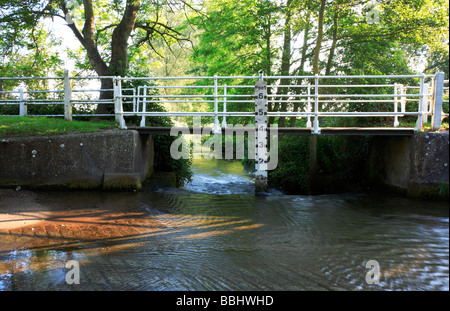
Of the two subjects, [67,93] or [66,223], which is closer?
[66,223]

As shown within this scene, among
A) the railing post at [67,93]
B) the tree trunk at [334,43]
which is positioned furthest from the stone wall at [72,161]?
the tree trunk at [334,43]

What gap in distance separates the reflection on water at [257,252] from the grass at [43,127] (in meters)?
2.20

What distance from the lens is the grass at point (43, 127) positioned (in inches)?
349

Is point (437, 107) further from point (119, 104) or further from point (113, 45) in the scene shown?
point (113, 45)

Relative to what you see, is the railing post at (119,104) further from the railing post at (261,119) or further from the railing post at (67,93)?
the railing post at (261,119)

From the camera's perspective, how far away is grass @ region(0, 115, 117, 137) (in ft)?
29.1

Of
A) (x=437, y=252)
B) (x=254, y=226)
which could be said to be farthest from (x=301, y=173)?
(x=437, y=252)

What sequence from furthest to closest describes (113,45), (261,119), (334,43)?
(113,45) < (334,43) < (261,119)

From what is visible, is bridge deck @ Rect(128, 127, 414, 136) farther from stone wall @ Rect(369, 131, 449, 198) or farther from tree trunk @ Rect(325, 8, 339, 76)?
tree trunk @ Rect(325, 8, 339, 76)

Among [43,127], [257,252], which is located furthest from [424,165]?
[43,127]

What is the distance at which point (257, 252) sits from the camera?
4895 mm

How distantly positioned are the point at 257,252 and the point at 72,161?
5.71 meters

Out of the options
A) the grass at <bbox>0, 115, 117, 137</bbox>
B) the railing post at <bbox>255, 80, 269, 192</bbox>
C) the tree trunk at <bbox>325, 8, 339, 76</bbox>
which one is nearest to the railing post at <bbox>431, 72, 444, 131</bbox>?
the railing post at <bbox>255, 80, 269, 192</bbox>
